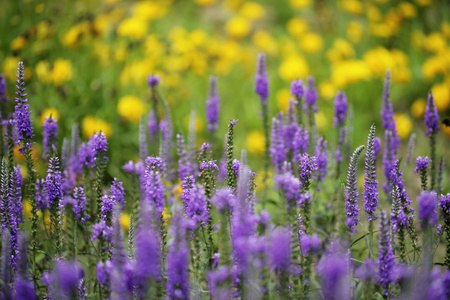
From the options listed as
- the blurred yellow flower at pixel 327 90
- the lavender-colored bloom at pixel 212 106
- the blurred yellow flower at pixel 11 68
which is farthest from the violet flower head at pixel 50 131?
the blurred yellow flower at pixel 327 90

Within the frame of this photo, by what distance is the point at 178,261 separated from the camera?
5.72 ft

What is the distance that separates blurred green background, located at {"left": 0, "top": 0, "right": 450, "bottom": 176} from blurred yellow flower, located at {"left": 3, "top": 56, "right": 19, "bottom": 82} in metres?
0.02

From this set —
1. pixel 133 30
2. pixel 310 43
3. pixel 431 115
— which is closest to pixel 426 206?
pixel 431 115

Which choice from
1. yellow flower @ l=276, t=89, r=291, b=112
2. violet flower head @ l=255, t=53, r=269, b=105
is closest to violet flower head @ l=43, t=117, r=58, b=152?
violet flower head @ l=255, t=53, r=269, b=105

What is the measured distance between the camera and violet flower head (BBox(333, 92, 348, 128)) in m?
3.88

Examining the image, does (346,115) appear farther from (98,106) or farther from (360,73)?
(98,106)

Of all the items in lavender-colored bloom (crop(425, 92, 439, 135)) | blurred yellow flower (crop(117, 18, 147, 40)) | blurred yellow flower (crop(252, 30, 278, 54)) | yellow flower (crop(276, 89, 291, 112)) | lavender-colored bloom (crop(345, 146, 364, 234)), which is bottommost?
lavender-colored bloom (crop(345, 146, 364, 234))

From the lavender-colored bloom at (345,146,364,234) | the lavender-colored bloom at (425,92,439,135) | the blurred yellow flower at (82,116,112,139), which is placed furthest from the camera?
the blurred yellow flower at (82,116,112,139)

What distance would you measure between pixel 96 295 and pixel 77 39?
470 centimetres

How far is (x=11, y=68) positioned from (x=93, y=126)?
4.32 ft

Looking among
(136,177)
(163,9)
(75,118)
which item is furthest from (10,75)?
(136,177)

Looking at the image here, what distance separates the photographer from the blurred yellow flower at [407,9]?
7.80 meters

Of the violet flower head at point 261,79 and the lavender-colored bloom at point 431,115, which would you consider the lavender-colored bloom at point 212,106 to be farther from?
the lavender-colored bloom at point 431,115

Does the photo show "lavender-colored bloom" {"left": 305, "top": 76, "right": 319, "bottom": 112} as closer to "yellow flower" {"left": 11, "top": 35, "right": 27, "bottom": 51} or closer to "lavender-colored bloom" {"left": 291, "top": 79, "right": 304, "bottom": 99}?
"lavender-colored bloom" {"left": 291, "top": 79, "right": 304, "bottom": 99}
